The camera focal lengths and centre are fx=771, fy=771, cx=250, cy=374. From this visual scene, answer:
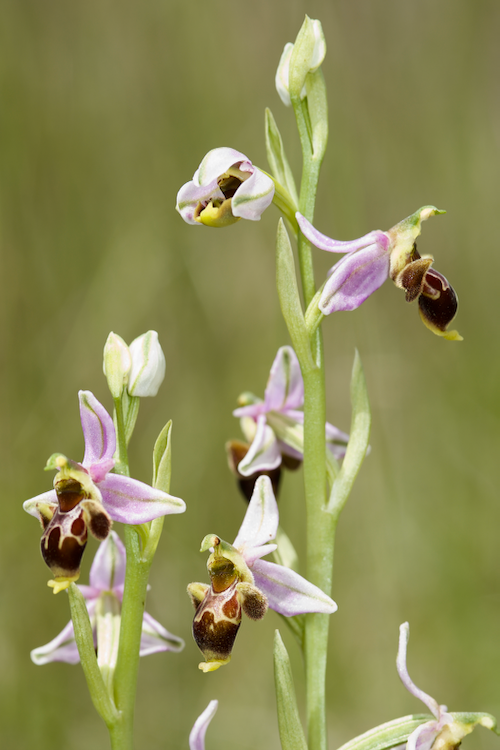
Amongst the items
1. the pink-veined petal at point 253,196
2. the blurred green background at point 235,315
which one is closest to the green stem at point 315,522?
the pink-veined petal at point 253,196

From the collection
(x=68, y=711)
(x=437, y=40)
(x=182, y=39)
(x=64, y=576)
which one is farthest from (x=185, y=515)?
(x=437, y=40)

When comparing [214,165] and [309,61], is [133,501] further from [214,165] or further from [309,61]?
[309,61]

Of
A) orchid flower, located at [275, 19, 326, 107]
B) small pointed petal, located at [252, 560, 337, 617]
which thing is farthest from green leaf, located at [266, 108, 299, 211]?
small pointed petal, located at [252, 560, 337, 617]

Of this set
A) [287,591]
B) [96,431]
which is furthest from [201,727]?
[96,431]

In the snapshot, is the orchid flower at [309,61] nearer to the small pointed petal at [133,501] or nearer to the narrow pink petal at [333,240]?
the narrow pink petal at [333,240]

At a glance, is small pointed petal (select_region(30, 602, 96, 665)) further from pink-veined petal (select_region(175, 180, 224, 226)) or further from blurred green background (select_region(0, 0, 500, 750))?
blurred green background (select_region(0, 0, 500, 750))

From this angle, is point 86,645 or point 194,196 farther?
point 194,196

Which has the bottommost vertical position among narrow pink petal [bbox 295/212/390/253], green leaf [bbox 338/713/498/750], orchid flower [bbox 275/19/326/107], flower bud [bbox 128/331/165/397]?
green leaf [bbox 338/713/498/750]
